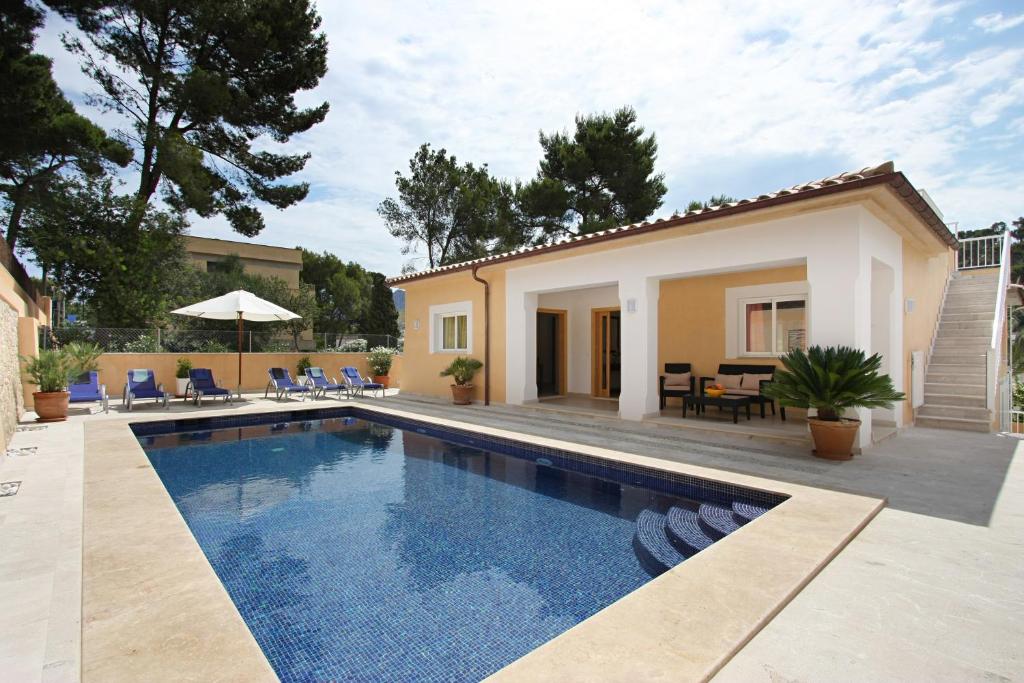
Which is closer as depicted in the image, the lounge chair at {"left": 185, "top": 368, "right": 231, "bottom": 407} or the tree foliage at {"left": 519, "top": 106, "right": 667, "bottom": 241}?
the lounge chair at {"left": 185, "top": 368, "right": 231, "bottom": 407}

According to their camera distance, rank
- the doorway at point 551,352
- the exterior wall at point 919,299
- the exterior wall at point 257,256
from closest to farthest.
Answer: the exterior wall at point 919,299, the doorway at point 551,352, the exterior wall at point 257,256

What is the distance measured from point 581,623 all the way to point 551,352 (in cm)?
1154

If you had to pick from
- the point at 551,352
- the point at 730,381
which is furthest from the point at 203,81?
the point at 730,381

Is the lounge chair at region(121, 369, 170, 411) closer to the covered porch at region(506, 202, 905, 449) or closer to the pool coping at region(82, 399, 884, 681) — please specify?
the covered porch at region(506, 202, 905, 449)

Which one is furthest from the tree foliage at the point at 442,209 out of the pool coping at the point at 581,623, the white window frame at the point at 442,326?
the pool coping at the point at 581,623

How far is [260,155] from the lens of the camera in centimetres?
1945

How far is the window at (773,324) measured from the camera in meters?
10.3

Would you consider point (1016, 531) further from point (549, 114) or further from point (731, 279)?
point (549, 114)

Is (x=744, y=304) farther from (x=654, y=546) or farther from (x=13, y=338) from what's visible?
(x=13, y=338)

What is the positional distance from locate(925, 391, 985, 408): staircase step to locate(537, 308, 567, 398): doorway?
7.83 m

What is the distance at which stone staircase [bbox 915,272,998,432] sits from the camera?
30.7 ft

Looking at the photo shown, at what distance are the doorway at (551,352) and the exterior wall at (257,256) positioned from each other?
91.7 feet

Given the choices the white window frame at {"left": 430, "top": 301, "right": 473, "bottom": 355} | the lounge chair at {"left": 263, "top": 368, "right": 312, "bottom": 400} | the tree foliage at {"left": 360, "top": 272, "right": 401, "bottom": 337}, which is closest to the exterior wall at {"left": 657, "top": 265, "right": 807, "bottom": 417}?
the white window frame at {"left": 430, "top": 301, "right": 473, "bottom": 355}

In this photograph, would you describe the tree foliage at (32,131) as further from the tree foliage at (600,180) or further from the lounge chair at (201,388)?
the tree foliage at (600,180)
